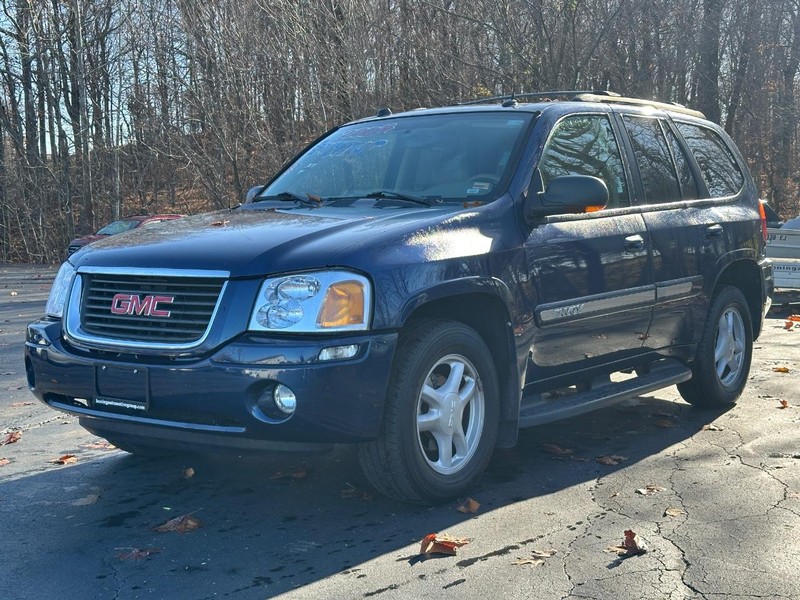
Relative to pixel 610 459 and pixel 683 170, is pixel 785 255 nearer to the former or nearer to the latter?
pixel 683 170

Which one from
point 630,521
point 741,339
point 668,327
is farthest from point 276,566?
point 741,339

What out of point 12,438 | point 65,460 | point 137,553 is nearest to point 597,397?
point 137,553

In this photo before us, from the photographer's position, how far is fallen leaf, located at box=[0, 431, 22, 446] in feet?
21.3

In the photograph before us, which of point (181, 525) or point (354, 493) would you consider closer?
point (181, 525)

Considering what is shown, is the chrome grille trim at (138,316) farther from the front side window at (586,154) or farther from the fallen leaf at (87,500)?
the front side window at (586,154)

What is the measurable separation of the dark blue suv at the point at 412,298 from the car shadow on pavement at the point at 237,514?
258 mm

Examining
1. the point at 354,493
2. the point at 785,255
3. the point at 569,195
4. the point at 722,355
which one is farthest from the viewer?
the point at 785,255

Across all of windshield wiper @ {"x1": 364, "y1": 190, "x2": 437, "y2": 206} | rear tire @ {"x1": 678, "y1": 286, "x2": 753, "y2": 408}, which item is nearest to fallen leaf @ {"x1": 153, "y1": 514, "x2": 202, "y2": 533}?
windshield wiper @ {"x1": 364, "y1": 190, "x2": 437, "y2": 206}

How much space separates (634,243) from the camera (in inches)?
233

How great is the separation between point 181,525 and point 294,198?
2081mm

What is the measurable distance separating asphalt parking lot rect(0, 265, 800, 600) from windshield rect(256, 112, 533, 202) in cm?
148

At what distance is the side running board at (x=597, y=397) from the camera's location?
17.4 feet

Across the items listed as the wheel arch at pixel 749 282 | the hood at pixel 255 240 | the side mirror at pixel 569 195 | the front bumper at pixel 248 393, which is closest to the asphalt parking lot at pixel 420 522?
the front bumper at pixel 248 393

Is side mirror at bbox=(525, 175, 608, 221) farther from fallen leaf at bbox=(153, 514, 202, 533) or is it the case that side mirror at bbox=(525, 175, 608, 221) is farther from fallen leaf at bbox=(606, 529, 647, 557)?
fallen leaf at bbox=(153, 514, 202, 533)
